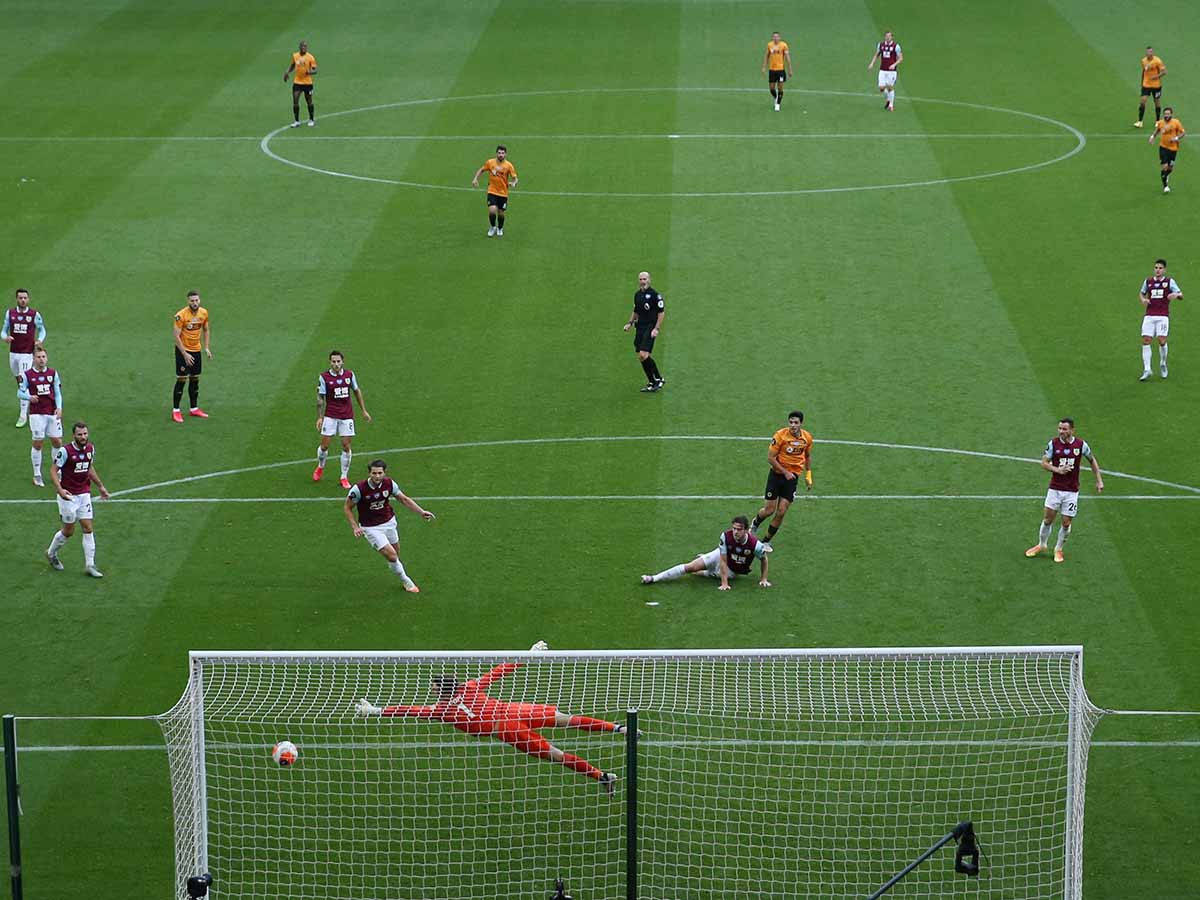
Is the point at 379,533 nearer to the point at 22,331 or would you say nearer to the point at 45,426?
the point at 45,426

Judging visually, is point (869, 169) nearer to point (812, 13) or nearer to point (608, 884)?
point (812, 13)

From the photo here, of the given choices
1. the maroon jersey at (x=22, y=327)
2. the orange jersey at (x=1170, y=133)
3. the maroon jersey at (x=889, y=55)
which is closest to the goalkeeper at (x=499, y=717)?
the maroon jersey at (x=22, y=327)

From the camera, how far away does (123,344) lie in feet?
89.9

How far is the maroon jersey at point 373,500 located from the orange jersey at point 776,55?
24766 mm

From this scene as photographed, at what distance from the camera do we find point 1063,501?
19.5 meters

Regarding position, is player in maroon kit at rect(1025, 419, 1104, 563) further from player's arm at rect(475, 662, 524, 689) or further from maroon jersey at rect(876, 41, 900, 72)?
maroon jersey at rect(876, 41, 900, 72)

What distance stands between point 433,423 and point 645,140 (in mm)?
16347

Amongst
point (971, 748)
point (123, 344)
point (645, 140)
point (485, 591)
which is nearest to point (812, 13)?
point (645, 140)

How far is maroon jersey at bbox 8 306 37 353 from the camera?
80.0 feet

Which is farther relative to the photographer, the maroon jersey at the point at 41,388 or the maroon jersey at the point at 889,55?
the maroon jersey at the point at 889,55

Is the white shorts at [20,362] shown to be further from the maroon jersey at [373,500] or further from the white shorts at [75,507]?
the maroon jersey at [373,500]

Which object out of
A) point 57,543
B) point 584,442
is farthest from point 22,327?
point 584,442

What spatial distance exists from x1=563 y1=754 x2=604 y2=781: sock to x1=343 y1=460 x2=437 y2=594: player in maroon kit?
4.54 meters

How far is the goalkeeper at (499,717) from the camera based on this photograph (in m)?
14.7
